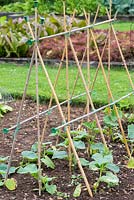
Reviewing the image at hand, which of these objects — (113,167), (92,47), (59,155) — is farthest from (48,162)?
(92,47)

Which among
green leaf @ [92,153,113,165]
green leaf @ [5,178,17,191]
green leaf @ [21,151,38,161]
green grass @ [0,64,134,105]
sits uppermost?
green leaf @ [92,153,113,165]

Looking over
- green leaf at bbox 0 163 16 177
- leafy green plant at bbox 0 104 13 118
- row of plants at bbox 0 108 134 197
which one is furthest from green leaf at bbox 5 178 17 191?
leafy green plant at bbox 0 104 13 118

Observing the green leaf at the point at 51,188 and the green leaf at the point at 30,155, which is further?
the green leaf at the point at 30,155

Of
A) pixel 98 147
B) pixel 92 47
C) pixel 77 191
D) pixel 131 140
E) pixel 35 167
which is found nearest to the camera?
pixel 77 191

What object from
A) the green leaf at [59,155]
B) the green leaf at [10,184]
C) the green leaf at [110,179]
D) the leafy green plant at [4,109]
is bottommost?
the leafy green plant at [4,109]

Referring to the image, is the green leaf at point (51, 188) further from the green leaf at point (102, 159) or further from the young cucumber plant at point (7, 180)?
the green leaf at point (102, 159)

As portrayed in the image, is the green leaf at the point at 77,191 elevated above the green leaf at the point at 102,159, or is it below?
below

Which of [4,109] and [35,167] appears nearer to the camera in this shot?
[35,167]

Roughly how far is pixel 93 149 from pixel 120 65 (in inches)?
194

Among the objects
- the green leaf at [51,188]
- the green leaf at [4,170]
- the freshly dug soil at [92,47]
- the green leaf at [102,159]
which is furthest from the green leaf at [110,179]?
the freshly dug soil at [92,47]

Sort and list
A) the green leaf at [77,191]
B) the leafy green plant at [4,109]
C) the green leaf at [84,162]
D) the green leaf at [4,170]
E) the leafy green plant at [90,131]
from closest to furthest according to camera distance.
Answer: the green leaf at [77,191]
the green leaf at [4,170]
the green leaf at [84,162]
the leafy green plant at [90,131]
the leafy green plant at [4,109]

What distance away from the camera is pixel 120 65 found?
1027 centimetres

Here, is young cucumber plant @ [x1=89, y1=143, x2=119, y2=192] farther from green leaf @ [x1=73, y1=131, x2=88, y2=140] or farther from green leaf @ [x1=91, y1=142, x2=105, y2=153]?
green leaf @ [x1=73, y1=131, x2=88, y2=140]

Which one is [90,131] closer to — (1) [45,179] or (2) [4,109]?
(1) [45,179]
